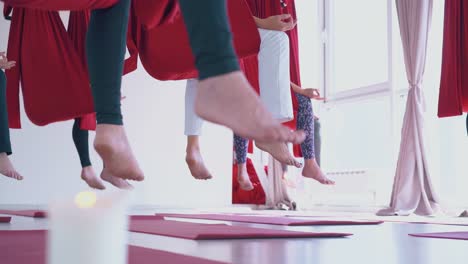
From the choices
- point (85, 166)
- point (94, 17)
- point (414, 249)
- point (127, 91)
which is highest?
point (127, 91)

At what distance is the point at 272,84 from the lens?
106 inches

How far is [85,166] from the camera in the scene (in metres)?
3.80

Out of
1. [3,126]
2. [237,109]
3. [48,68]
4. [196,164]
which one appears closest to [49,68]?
[48,68]

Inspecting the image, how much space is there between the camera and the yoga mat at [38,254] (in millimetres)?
939

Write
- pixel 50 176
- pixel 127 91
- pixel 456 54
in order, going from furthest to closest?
pixel 127 91, pixel 50 176, pixel 456 54

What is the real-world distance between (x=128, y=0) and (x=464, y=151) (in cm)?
402

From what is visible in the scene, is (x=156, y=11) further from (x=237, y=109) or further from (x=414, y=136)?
(x=414, y=136)

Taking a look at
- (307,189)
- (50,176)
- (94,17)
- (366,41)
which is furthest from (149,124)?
(94,17)

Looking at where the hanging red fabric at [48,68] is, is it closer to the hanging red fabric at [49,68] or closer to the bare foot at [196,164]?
the hanging red fabric at [49,68]

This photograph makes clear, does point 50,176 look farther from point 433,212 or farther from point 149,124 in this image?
point 433,212

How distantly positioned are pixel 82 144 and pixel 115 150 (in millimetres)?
2477

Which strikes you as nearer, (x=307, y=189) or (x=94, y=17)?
(x=94, y=17)

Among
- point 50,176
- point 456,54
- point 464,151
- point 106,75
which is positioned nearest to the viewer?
point 106,75

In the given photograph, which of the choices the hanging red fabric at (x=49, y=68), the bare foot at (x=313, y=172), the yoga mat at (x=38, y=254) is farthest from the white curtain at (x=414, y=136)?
the yoga mat at (x=38, y=254)
